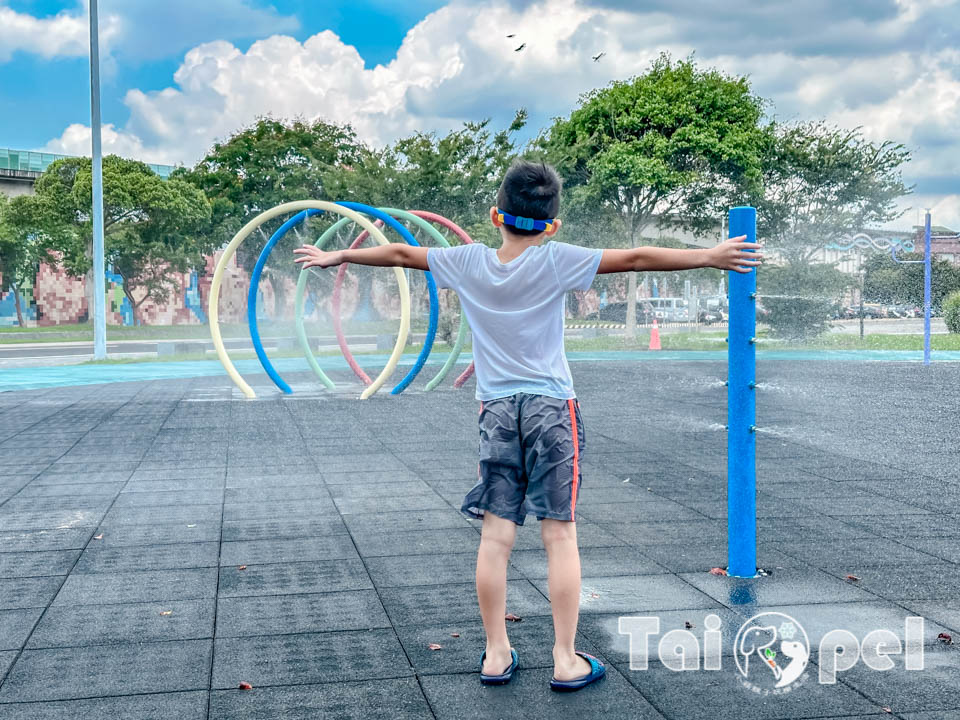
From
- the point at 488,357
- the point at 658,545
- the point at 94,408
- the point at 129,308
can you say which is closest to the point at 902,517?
the point at 658,545

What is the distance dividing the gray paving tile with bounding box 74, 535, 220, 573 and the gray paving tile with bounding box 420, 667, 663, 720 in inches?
81.4

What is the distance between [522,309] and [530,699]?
4.01 ft

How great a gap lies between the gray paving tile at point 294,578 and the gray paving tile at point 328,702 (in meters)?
1.18

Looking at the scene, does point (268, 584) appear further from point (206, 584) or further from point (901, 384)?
point (901, 384)

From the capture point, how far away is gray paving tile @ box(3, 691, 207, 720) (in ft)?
10.1

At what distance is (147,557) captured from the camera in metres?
5.09

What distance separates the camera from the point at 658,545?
518 centimetres

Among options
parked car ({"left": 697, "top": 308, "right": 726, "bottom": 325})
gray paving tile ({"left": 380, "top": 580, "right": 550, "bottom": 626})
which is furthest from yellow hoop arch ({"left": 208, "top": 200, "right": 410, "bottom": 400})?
parked car ({"left": 697, "top": 308, "right": 726, "bottom": 325})

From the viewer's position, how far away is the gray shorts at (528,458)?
327 cm

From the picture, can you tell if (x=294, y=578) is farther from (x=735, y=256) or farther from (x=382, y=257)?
(x=735, y=256)

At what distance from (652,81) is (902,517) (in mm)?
25050

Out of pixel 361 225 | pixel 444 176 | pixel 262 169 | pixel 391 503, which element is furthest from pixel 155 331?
pixel 391 503

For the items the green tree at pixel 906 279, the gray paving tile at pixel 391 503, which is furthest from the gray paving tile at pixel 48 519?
the green tree at pixel 906 279

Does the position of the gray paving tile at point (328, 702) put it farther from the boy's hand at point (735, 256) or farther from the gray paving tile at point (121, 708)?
the boy's hand at point (735, 256)
